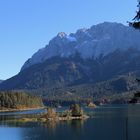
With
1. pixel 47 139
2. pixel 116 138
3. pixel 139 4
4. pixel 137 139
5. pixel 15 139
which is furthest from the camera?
pixel 15 139

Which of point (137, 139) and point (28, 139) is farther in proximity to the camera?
point (28, 139)

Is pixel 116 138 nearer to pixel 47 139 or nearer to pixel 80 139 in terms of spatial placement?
pixel 80 139

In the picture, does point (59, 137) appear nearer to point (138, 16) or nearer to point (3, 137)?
point (3, 137)

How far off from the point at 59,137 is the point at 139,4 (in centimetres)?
9667

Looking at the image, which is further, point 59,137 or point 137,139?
point 59,137

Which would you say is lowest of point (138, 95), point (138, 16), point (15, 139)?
A: point (15, 139)

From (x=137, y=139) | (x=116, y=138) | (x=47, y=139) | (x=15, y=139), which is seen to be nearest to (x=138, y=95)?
(x=137, y=139)

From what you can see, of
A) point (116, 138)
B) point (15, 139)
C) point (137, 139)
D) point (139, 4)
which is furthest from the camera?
point (15, 139)

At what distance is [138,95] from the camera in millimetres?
28344

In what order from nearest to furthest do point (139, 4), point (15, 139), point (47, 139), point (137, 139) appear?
point (139, 4)
point (137, 139)
point (47, 139)
point (15, 139)

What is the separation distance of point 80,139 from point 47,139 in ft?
34.5

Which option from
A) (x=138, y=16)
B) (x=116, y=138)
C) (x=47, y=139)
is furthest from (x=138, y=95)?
(x=47, y=139)

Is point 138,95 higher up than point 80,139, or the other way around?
point 138,95

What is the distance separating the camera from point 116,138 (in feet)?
354
